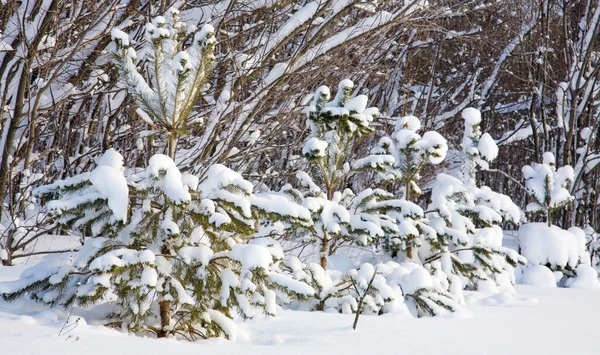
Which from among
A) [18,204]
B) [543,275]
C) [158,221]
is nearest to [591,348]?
[158,221]

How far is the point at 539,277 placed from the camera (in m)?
6.98

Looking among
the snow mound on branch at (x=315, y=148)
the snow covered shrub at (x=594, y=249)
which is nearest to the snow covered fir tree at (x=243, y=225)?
the snow mound on branch at (x=315, y=148)

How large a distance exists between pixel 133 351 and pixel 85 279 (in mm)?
664

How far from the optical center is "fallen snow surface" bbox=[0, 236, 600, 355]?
2553 millimetres

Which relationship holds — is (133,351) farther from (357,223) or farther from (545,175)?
(545,175)

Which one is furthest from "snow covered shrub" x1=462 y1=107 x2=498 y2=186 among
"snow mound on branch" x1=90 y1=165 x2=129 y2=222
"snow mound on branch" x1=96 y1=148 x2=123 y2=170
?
"snow mound on branch" x1=90 y1=165 x2=129 y2=222

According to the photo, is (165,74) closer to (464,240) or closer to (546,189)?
(464,240)

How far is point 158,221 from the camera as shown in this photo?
2979 millimetres

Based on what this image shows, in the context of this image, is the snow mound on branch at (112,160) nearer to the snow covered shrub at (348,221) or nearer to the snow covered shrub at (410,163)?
the snow covered shrub at (348,221)

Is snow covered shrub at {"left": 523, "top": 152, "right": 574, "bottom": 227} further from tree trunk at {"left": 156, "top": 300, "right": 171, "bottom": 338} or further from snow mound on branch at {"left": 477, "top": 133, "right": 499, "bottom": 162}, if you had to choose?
tree trunk at {"left": 156, "top": 300, "right": 171, "bottom": 338}

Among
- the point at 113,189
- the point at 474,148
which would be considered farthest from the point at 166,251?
the point at 474,148

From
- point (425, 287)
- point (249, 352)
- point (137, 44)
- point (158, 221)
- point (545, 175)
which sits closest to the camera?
point (249, 352)

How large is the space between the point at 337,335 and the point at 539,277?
4.64 metres

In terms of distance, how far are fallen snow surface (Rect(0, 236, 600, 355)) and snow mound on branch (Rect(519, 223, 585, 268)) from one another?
10.1 ft
